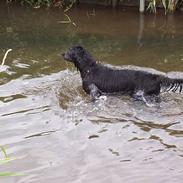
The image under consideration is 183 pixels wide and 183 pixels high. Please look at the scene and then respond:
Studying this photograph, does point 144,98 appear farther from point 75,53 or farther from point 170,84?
point 75,53

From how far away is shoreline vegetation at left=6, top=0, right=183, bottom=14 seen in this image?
47.2 feet

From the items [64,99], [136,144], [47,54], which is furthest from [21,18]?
[136,144]

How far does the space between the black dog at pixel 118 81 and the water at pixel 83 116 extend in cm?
20

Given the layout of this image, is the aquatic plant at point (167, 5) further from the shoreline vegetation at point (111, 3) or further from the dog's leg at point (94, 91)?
the dog's leg at point (94, 91)

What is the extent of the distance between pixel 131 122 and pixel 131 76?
931 mm

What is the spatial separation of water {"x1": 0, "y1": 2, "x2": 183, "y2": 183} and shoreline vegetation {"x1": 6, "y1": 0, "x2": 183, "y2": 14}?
1.42 meters

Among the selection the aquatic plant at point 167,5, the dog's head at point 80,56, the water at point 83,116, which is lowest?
the water at point 83,116

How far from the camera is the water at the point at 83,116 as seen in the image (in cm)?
622

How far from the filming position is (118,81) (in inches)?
325


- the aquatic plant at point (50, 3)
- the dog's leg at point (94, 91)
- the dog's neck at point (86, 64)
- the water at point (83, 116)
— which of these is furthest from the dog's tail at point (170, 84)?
the aquatic plant at point (50, 3)

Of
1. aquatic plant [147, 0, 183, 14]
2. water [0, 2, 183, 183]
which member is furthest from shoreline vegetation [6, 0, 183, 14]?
water [0, 2, 183, 183]

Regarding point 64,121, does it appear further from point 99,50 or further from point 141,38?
point 141,38

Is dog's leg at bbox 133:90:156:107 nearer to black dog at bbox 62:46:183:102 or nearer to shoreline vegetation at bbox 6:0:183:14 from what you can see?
black dog at bbox 62:46:183:102

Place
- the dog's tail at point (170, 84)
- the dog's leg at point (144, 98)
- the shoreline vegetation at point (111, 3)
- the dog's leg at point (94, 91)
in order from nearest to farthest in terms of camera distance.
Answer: the dog's tail at point (170, 84), the dog's leg at point (144, 98), the dog's leg at point (94, 91), the shoreline vegetation at point (111, 3)
